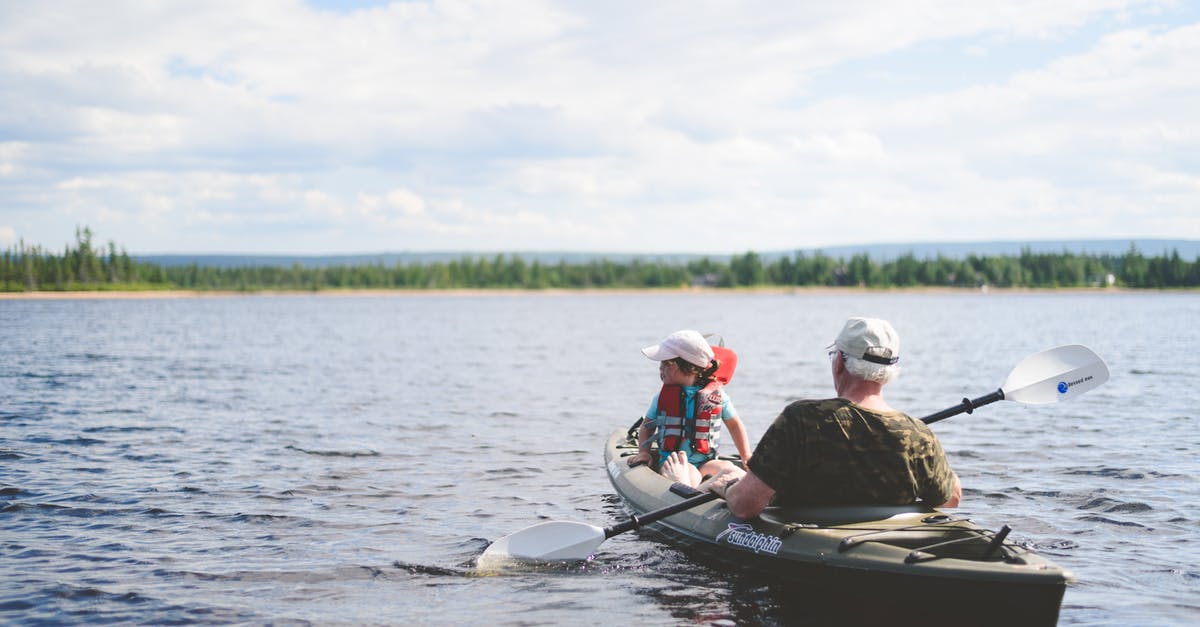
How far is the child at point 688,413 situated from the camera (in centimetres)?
908

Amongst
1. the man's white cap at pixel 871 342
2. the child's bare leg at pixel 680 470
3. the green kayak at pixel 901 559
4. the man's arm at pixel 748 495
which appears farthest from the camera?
the child's bare leg at pixel 680 470

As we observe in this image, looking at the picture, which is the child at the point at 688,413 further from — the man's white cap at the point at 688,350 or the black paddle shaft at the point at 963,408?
the black paddle shaft at the point at 963,408

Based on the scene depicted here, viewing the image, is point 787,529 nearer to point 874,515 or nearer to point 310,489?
point 874,515

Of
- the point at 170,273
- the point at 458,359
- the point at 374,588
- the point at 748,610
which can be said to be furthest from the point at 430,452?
the point at 170,273

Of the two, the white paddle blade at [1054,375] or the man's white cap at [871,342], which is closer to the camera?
the man's white cap at [871,342]

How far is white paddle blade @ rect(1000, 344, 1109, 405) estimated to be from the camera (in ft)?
30.5

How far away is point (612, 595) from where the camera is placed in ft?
26.5

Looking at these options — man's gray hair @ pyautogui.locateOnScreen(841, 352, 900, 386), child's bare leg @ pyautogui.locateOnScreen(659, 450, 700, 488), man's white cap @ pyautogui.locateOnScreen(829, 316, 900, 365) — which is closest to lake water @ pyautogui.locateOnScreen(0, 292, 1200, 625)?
child's bare leg @ pyautogui.locateOnScreen(659, 450, 700, 488)

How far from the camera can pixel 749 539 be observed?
7.71 m

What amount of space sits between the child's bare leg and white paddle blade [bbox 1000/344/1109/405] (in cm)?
308

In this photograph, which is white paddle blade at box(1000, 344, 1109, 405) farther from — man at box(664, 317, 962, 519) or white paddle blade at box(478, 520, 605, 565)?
white paddle blade at box(478, 520, 605, 565)

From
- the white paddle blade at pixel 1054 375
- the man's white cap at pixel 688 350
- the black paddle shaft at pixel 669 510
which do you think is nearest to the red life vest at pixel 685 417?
the man's white cap at pixel 688 350

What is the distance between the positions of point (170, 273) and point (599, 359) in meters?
174

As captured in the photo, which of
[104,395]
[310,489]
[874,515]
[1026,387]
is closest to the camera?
[874,515]
